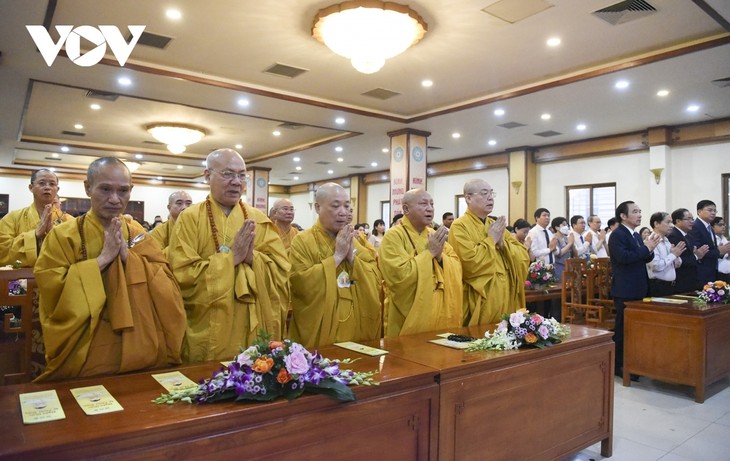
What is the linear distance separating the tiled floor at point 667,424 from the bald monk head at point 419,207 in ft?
5.46

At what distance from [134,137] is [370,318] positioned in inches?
410

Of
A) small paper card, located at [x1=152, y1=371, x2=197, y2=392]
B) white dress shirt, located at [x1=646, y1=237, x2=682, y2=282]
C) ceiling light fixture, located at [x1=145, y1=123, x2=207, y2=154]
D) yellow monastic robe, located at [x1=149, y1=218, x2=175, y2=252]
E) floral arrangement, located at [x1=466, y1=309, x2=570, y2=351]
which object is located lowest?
small paper card, located at [x1=152, y1=371, x2=197, y2=392]

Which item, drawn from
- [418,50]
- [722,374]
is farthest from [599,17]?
[722,374]

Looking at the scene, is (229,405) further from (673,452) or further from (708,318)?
(708,318)

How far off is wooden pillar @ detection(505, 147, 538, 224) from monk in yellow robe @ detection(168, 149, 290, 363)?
949 centimetres

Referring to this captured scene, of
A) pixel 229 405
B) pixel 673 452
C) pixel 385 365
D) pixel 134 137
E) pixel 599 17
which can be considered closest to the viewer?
pixel 229 405

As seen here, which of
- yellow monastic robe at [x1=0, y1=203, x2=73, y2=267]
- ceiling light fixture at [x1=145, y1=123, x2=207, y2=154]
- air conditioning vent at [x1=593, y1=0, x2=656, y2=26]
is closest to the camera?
yellow monastic robe at [x1=0, y1=203, x2=73, y2=267]

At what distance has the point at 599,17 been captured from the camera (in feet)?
16.5

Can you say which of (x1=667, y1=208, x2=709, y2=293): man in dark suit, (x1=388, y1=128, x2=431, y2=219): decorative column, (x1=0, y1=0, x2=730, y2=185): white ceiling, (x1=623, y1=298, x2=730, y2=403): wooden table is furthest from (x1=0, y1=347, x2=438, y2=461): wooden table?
(x1=388, y1=128, x2=431, y2=219): decorative column

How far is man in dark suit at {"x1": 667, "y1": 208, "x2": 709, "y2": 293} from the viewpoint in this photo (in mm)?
5164

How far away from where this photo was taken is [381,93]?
7773mm

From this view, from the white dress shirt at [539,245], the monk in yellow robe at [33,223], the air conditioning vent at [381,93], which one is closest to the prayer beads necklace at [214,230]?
the monk in yellow robe at [33,223]

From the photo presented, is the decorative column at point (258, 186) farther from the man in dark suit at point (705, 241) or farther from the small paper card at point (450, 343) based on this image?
the small paper card at point (450, 343)

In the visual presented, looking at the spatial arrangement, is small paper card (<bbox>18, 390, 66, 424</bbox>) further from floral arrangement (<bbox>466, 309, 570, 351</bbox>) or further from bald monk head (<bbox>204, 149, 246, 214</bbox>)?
floral arrangement (<bbox>466, 309, 570, 351</bbox>)
